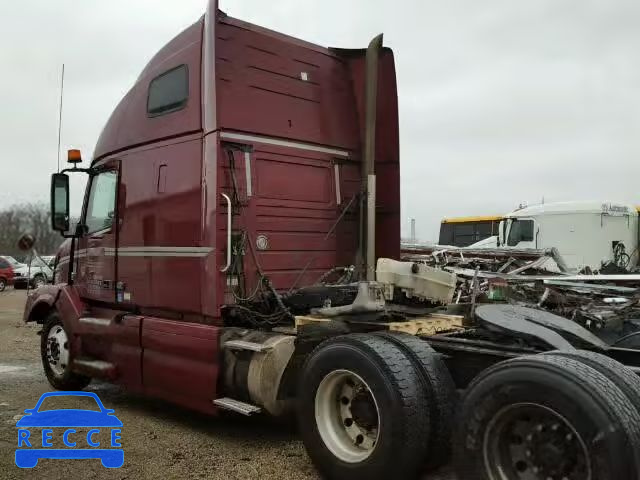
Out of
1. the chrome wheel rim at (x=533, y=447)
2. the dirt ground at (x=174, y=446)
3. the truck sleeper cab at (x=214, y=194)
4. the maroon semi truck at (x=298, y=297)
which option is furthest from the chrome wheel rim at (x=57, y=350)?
the chrome wheel rim at (x=533, y=447)

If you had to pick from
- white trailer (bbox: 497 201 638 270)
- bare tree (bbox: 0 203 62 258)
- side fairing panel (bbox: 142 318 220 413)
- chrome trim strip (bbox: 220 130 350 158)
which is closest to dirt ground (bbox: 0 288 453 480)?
side fairing panel (bbox: 142 318 220 413)

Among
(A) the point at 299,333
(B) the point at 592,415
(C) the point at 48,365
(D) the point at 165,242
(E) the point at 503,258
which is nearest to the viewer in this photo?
(B) the point at 592,415

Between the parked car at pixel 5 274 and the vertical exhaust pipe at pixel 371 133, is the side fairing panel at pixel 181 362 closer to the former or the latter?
the vertical exhaust pipe at pixel 371 133

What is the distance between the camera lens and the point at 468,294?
283 inches

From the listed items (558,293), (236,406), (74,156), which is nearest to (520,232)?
(558,293)

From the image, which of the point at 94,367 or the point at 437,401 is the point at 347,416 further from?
the point at 94,367

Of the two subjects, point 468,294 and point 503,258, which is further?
point 503,258

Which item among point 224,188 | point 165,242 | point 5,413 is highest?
point 224,188

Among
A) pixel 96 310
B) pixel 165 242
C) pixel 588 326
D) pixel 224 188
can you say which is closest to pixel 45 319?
pixel 96 310

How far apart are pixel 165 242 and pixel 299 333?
175cm

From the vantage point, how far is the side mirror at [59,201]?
22.2ft

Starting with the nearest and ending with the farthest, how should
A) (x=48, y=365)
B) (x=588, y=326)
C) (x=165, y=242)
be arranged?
(x=588, y=326) → (x=165, y=242) → (x=48, y=365)

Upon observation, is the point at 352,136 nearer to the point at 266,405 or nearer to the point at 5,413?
the point at 266,405

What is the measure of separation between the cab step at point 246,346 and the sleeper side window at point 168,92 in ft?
7.15
